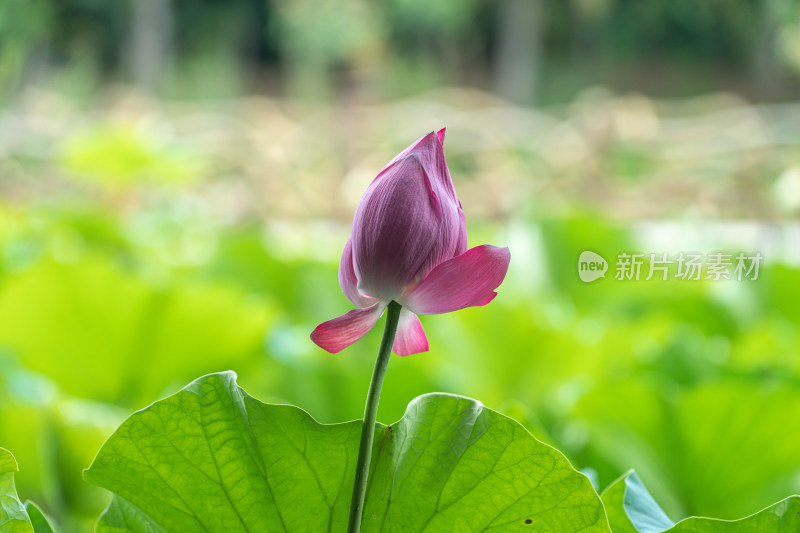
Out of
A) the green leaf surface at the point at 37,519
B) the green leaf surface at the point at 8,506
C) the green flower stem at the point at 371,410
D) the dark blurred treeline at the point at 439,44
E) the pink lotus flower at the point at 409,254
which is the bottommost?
the green leaf surface at the point at 37,519

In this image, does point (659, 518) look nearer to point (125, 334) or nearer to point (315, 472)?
point (315, 472)

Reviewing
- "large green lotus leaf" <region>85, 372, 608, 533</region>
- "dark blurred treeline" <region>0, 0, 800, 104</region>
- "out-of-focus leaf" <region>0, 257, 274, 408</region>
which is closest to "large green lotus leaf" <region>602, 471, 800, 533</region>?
"large green lotus leaf" <region>85, 372, 608, 533</region>

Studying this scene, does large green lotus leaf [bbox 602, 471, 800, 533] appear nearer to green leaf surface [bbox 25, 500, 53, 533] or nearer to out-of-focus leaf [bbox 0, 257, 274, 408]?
green leaf surface [bbox 25, 500, 53, 533]

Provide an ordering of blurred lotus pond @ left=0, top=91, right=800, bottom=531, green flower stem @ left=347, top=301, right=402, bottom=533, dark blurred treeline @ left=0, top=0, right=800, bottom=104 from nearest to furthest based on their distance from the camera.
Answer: green flower stem @ left=347, top=301, right=402, bottom=533 < blurred lotus pond @ left=0, top=91, right=800, bottom=531 < dark blurred treeline @ left=0, top=0, right=800, bottom=104

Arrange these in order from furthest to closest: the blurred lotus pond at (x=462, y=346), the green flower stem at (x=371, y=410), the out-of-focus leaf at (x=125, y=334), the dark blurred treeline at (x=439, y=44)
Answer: the dark blurred treeline at (x=439, y=44) → the out-of-focus leaf at (x=125, y=334) → the blurred lotus pond at (x=462, y=346) → the green flower stem at (x=371, y=410)

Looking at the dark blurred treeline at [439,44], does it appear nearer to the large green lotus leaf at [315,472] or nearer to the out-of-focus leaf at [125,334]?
the out-of-focus leaf at [125,334]

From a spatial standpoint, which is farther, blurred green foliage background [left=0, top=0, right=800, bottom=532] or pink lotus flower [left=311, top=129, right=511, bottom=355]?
blurred green foliage background [left=0, top=0, right=800, bottom=532]

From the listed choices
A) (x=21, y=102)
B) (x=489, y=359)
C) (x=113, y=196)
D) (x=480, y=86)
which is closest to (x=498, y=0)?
(x=480, y=86)

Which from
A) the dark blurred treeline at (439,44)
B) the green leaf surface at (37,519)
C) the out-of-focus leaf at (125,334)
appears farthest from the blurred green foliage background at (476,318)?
the dark blurred treeline at (439,44)
